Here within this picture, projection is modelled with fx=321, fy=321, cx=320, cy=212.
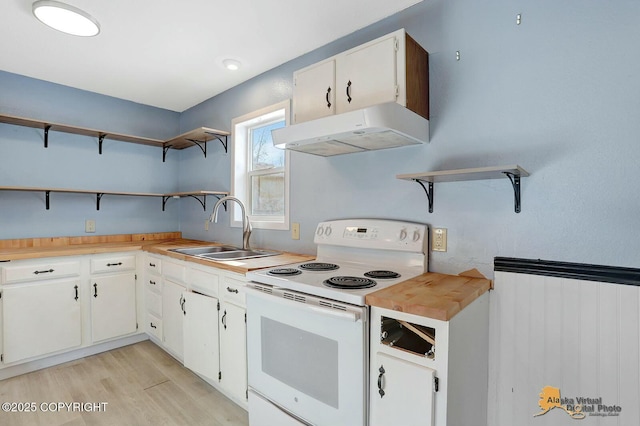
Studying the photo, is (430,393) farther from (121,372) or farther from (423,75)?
(121,372)

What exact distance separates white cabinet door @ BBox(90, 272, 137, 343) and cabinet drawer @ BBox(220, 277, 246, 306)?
53.7 inches

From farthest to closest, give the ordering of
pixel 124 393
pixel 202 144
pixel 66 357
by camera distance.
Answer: pixel 202 144, pixel 66 357, pixel 124 393

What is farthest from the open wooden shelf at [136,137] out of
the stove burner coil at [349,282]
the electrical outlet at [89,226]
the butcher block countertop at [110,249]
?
the stove burner coil at [349,282]

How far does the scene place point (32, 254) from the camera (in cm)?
235

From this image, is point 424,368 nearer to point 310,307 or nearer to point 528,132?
point 310,307

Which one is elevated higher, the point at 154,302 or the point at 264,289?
the point at 264,289

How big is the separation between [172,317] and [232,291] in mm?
930

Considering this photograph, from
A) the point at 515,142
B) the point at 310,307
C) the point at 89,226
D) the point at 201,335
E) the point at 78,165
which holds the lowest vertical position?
the point at 201,335

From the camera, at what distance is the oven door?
4.17ft

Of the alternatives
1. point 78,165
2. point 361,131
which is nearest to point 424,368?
point 361,131

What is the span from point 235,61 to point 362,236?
1.68 metres

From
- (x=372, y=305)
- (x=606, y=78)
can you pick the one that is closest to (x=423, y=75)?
(x=606, y=78)

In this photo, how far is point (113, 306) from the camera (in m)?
2.77

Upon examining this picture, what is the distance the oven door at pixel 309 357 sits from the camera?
1271 mm
